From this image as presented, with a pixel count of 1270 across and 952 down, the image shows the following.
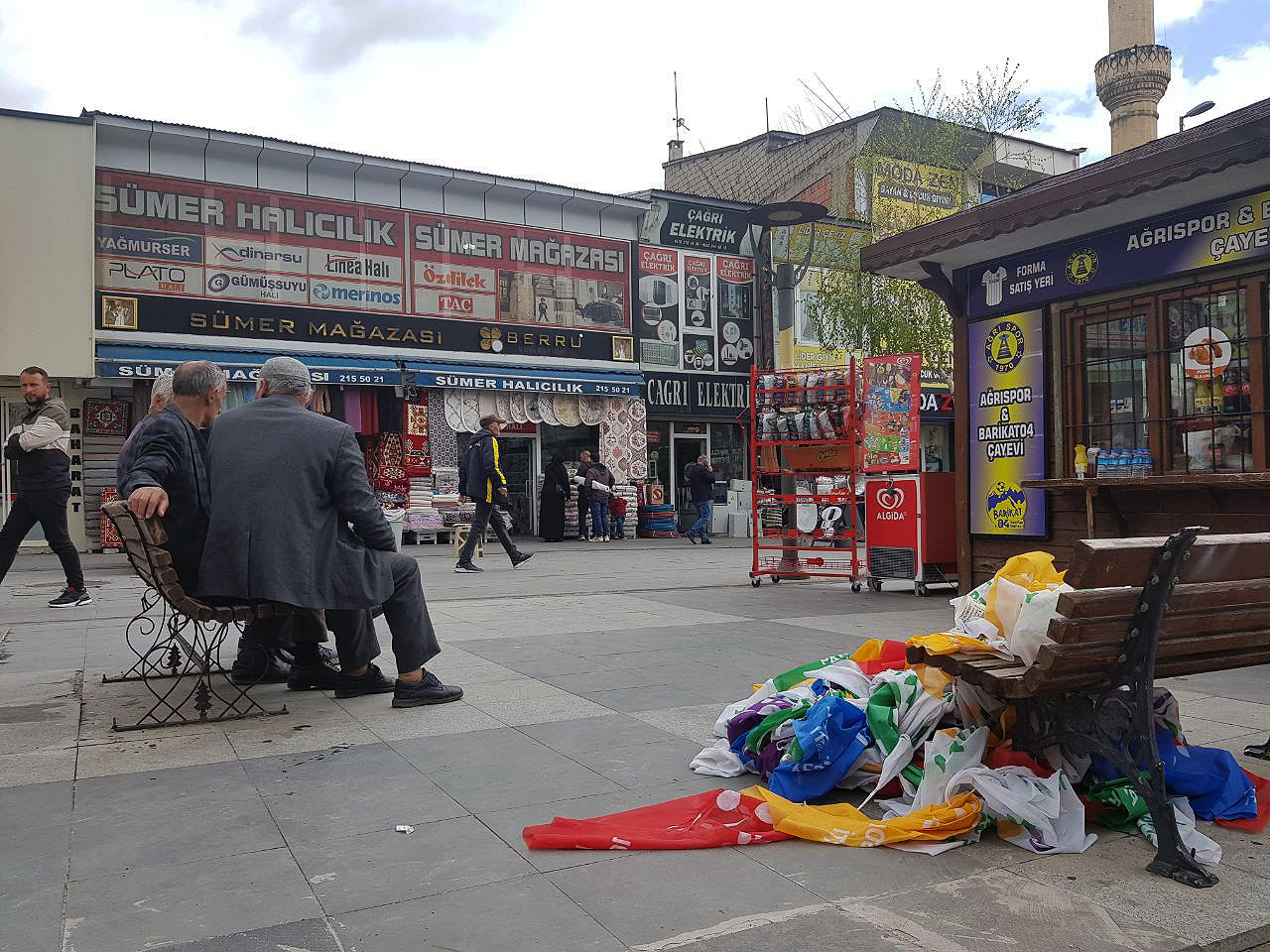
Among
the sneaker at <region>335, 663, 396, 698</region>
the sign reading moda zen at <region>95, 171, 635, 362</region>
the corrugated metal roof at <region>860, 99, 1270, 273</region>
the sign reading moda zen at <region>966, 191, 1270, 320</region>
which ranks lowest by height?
the sneaker at <region>335, 663, 396, 698</region>

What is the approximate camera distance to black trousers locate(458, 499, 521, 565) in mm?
12898

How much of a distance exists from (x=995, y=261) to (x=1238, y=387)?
2439 millimetres

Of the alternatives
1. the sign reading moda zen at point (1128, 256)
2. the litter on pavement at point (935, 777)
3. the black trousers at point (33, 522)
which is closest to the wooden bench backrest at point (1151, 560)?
the litter on pavement at point (935, 777)

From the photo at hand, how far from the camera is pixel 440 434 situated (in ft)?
61.8

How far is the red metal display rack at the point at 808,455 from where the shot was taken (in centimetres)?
1038

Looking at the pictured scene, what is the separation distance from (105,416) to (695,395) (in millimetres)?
11120

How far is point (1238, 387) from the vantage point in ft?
22.7

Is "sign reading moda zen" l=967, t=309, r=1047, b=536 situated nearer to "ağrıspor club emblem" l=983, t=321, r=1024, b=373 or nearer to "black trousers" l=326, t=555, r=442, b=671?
"ağrıspor club emblem" l=983, t=321, r=1024, b=373

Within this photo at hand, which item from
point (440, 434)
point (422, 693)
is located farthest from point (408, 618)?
point (440, 434)

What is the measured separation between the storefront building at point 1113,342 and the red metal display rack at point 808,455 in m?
1.37

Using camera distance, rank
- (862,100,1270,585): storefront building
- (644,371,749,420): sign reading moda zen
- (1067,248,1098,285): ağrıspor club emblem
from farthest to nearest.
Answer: (644,371,749,420): sign reading moda zen, (1067,248,1098,285): ağrıspor club emblem, (862,100,1270,585): storefront building

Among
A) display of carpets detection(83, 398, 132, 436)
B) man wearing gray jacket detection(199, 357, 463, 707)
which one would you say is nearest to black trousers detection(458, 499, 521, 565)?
display of carpets detection(83, 398, 132, 436)

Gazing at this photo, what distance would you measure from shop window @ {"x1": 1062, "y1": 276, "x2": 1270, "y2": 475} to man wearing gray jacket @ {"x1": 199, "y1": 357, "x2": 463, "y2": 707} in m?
5.42

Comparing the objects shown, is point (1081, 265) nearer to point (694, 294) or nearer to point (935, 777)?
point (935, 777)
